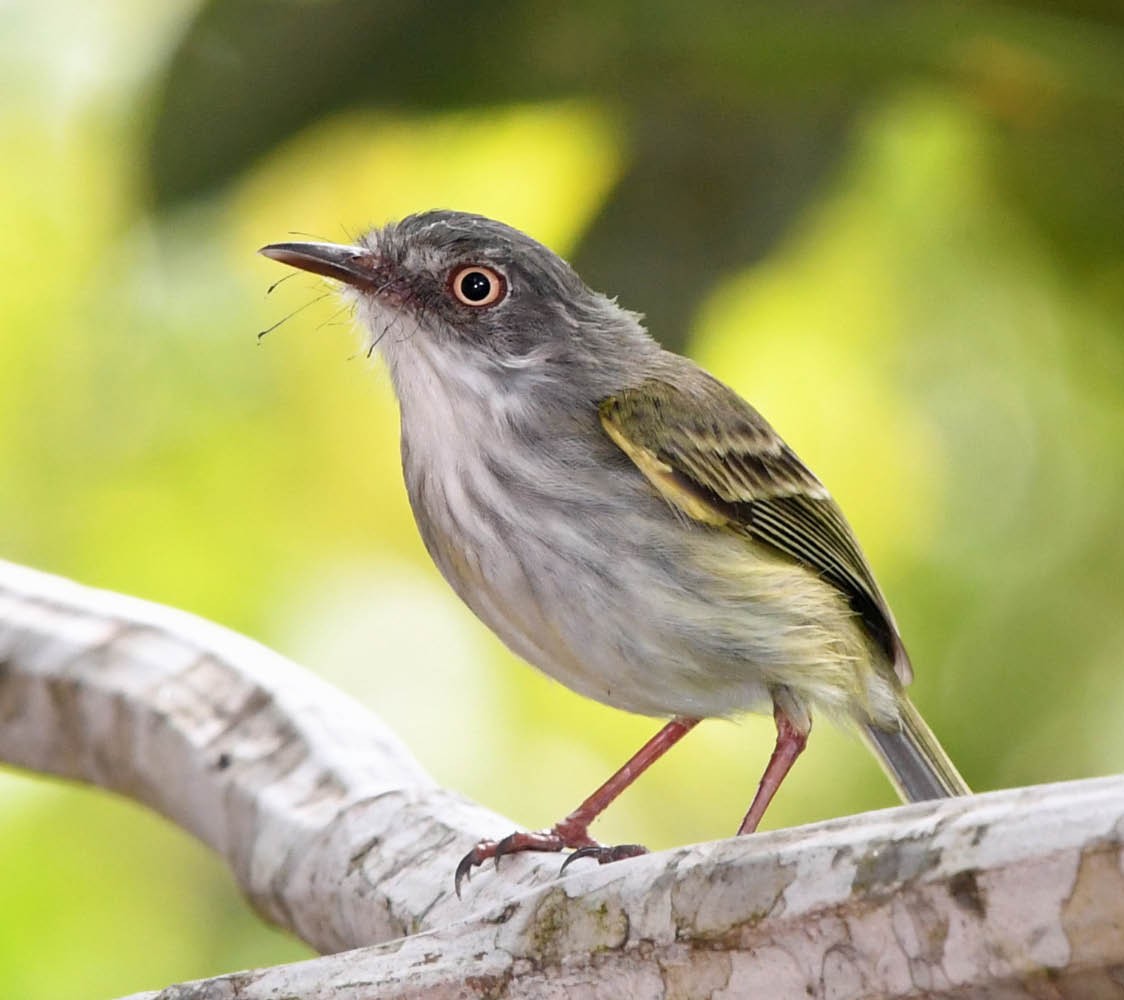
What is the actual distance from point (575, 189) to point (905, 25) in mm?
1905

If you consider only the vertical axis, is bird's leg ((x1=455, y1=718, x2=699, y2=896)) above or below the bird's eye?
below

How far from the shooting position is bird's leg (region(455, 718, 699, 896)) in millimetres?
3086

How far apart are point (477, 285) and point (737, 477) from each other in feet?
2.30

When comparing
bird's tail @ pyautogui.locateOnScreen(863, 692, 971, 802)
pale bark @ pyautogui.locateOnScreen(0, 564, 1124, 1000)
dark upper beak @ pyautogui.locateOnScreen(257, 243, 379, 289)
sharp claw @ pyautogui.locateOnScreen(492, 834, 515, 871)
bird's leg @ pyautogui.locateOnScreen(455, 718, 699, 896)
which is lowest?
bird's tail @ pyautogui.locateOnScreen(863, 692, 971, 802)

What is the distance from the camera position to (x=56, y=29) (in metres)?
6.86

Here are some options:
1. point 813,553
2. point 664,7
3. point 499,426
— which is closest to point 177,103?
point 664,7

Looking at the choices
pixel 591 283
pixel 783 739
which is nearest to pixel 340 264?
pixel 783 739

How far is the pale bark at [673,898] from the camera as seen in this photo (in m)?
1.91

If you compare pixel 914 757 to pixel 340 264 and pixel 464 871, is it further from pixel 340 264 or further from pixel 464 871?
pixel 340 264

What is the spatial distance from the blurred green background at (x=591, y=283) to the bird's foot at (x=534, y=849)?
81.7 inches

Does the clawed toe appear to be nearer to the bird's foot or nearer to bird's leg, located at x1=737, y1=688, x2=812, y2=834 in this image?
the bird's foot

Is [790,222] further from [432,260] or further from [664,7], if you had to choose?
[432,260]

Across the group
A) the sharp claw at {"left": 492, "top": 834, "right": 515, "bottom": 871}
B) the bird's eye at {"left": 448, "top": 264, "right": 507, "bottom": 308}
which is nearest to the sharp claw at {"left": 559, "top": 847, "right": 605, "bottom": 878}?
the sharp claw at {"left": 492, "top": 834, "right": 515, "bottom": 871}

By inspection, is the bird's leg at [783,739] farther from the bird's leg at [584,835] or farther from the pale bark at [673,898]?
the pale bark at [673,898]
